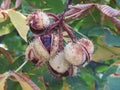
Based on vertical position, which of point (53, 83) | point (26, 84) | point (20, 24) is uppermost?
point (20, 24)

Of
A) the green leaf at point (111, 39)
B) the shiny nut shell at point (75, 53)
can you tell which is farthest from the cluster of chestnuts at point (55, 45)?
the green leaf at point (111, 39)

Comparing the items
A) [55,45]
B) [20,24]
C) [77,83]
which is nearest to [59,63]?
[55,45]

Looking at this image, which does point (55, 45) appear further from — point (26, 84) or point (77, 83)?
point (77, 83)

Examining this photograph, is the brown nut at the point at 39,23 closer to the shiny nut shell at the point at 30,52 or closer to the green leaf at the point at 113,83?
the shiny nut shell at the point at 30,52

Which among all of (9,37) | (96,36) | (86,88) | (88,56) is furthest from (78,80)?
(9,37)

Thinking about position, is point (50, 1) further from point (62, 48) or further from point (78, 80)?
point (62, 48)
